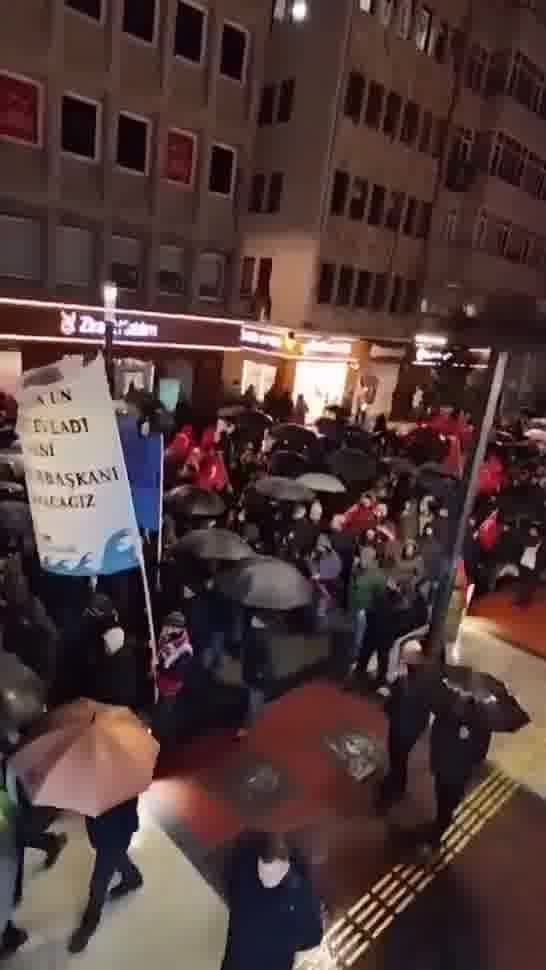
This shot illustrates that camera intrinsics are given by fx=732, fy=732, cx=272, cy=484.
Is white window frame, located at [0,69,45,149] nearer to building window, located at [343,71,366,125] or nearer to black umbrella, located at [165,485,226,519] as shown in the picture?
building window, located at [343,71,366,125]

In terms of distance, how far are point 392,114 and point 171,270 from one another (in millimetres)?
9664

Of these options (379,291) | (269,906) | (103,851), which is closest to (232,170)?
(379,291)

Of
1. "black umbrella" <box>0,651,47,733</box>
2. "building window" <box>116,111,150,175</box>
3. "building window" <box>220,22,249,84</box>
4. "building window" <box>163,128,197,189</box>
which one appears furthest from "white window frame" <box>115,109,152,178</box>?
"black umbrella" <box>0,651,47,733</box>

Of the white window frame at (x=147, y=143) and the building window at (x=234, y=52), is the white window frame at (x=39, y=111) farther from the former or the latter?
the building window at (x=234, y=52)

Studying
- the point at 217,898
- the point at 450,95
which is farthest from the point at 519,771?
the point at 450,95

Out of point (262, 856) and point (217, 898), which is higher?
point (262, 856)

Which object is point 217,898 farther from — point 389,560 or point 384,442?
point 384,442

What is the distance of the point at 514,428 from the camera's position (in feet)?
66.0

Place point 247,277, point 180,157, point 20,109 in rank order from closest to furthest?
point 20,109, point 180,157, point 247,277

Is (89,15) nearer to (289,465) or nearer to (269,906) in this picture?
(289,465)

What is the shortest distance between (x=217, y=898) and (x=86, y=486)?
3304 millimetres

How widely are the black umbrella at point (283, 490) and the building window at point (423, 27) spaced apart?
818 inches

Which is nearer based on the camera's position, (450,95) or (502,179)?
(450,95)

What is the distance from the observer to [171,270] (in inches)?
848
